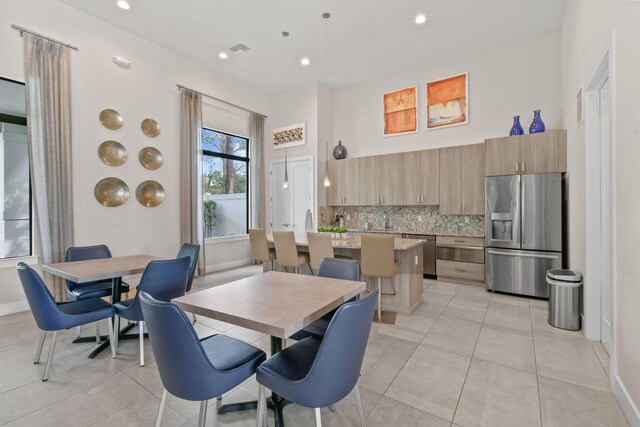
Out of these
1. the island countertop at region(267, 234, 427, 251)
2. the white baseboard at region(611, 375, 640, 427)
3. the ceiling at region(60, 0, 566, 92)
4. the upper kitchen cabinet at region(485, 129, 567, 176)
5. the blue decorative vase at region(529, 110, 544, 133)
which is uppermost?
the ceiling at region(60, 0, 566, 92)

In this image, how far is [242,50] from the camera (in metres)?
5.12

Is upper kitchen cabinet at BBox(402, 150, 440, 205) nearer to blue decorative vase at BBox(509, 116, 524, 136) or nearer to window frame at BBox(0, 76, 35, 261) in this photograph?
blue decorative vase at BBox(509, 116, 524, 136)

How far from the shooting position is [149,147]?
485 cm

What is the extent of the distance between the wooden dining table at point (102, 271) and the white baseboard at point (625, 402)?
3610mm

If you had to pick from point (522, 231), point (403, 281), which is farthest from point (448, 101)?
point (403, 281)

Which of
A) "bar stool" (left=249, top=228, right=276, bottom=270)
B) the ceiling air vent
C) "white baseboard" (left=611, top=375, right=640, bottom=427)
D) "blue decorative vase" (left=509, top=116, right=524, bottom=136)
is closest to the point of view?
"white baseboard" (left=611, top=375, right=640, bottom=427)

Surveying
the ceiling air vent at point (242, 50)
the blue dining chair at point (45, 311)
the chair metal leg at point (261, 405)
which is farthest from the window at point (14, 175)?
the chair metal leg at point (261, 405)

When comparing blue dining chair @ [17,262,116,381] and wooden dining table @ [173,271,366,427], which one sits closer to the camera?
wooden dining table @ [173,271,366,427]

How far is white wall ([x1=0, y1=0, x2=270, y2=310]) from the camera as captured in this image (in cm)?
373

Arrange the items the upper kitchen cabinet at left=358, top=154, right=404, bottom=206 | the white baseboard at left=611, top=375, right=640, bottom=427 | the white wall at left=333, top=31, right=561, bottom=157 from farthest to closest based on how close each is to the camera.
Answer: the upper kitchen cabinet at left=358, top=154, right=404, bottom=206 < the white wall at left=333, top=31, right=561, bottom=157 < the white baseboard at left=611, top=375, right=640, bottom=427

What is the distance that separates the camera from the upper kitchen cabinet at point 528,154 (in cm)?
400

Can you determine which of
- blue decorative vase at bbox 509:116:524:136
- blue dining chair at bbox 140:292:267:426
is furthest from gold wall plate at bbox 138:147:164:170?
blue decorative vase at bbox 509:116:524:136

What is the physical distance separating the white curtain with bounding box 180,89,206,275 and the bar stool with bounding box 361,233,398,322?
3.38m

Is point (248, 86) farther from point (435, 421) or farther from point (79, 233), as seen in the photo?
point (435, 421)
